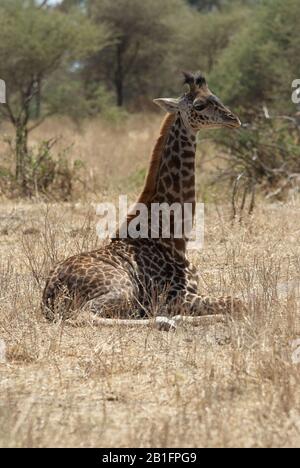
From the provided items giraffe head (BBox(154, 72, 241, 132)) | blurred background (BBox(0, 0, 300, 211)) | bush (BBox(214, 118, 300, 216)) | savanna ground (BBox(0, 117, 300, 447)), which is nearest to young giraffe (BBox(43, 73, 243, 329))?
giraffe head (BBox(154, 72, 241, 132))

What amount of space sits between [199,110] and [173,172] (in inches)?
18.9

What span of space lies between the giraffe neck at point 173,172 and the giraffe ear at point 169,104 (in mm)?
56

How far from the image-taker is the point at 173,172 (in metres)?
6.73

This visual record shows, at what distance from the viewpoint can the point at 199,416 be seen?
165 inches

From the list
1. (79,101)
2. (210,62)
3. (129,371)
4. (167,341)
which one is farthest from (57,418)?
(210,62)

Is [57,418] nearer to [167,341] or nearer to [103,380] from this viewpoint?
[103,380]

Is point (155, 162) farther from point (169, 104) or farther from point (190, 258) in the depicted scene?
point (190, 258)

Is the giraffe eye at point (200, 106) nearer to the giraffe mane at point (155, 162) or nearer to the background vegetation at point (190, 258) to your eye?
the giraffe mane at point (155, 162)

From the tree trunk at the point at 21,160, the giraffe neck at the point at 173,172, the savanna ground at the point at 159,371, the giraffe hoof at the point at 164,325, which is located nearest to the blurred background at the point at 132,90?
the tree trunk at the point at 21,160

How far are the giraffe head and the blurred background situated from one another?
465mm

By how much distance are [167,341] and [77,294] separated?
84 cm

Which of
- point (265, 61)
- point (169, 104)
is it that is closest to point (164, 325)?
point (169, 104)

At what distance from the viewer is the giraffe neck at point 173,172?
21.8 ft
